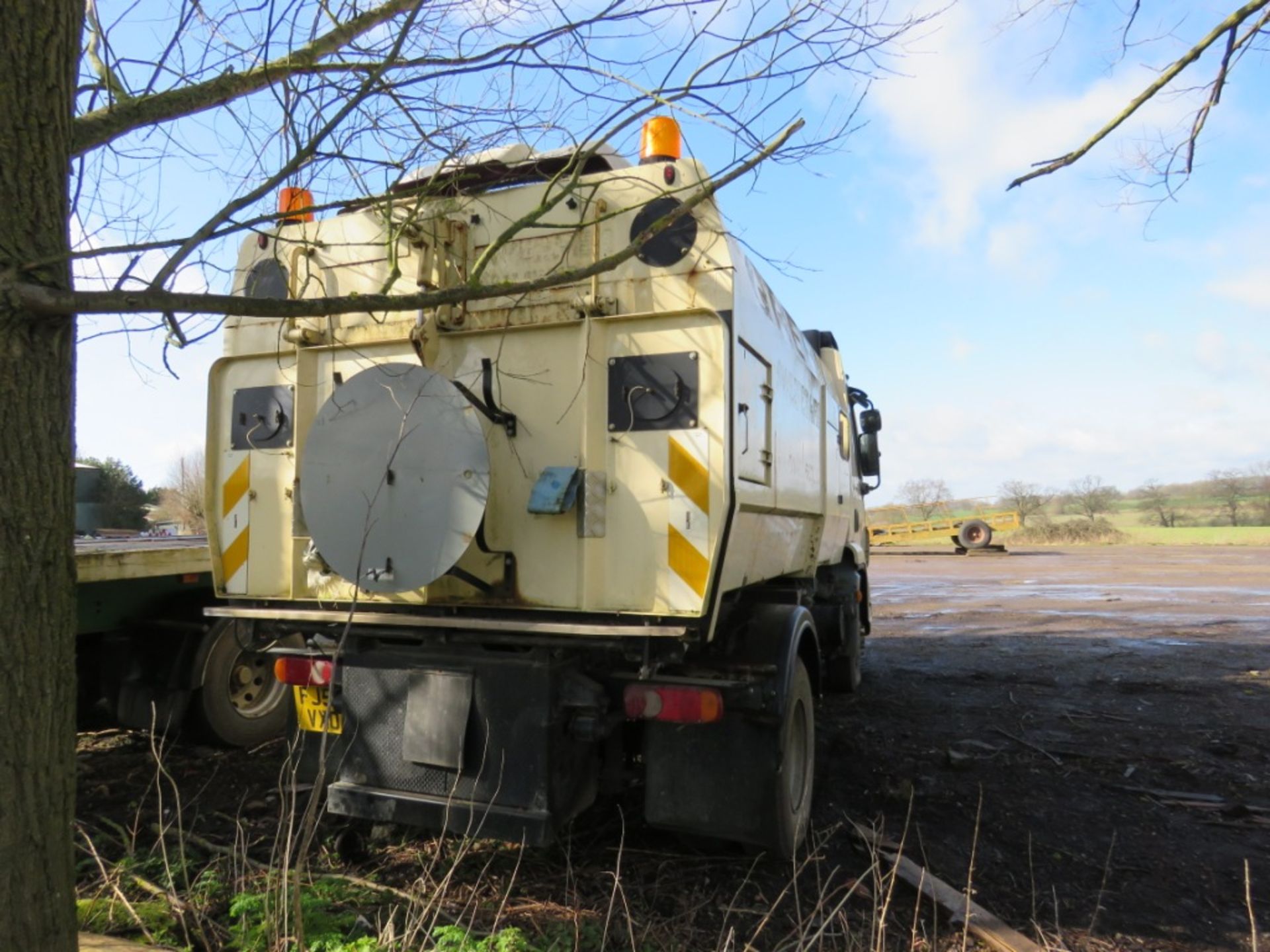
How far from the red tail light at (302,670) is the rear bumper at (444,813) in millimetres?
444

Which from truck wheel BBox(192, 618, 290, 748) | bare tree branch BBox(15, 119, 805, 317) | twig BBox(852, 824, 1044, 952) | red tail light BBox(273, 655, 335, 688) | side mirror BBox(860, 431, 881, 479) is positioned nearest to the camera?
bare tree branch BBox(15, 119, 805, 317)

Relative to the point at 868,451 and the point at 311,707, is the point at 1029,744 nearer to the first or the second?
the point at 868,451

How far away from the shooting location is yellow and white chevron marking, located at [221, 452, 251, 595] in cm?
362

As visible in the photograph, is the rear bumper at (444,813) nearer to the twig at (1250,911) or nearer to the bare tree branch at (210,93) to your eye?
the twig at (1250,911)

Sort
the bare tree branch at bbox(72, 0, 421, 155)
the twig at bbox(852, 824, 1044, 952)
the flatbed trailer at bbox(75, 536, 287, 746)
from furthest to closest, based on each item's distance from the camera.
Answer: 1. the flatbed trailer at bbox(75, 536, 287, 746)
2. the twig at bbox(852, 824, 1044, 952)
3. the bare tree branch at bbox(72, 0, 421, 155)

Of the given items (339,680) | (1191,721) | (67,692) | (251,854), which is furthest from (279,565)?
(1191,721)

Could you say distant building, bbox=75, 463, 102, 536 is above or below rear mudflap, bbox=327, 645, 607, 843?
above

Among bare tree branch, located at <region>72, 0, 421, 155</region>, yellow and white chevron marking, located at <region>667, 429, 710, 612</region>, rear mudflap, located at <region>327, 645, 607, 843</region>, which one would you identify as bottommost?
rear mudflap, located at <region>327, 645, 607, 843</region>

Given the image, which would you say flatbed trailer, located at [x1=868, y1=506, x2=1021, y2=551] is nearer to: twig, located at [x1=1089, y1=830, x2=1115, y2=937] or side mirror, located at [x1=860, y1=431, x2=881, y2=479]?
side mirror, located at [x1=860, y1=431, x2=881, y2=479]

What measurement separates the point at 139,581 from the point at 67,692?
366 centimetres

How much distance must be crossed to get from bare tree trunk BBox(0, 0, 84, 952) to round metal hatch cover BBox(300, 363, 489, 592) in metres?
1.12

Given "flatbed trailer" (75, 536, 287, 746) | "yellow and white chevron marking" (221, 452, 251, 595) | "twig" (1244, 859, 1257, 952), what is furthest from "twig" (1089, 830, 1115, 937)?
"flatbed trailer" (75, 536, 287, 746)

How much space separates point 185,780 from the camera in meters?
4.82

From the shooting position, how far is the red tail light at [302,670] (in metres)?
3.39
